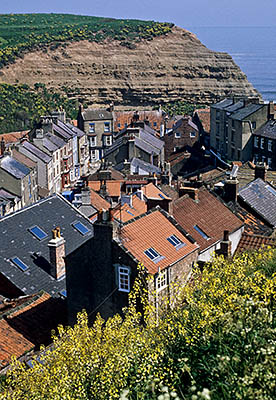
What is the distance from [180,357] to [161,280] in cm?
719

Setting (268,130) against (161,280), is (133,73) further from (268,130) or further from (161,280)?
(161,280)

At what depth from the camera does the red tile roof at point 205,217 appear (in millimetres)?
24925

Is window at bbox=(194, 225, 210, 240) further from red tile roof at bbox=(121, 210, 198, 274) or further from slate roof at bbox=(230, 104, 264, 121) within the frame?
slate roof at bbox=(230, 104, 264, 121)

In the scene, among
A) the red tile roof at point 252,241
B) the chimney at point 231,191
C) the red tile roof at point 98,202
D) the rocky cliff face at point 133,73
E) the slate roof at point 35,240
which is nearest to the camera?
the slate roof at point 35,240

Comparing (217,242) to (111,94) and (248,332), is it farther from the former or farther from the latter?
(111,94)

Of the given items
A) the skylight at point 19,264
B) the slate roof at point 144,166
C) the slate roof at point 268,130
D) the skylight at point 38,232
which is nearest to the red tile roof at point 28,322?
the skylight at point 19,264

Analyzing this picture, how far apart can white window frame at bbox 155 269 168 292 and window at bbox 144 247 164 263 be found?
51 centimetres

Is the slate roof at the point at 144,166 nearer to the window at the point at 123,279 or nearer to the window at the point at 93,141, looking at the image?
the window at the point at 123,279

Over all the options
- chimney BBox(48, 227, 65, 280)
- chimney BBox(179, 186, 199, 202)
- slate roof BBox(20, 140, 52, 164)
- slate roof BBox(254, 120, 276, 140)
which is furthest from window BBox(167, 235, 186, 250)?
slate roof BBox(254, 120, 276, 140)

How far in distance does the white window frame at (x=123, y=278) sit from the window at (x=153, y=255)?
45.4 inches

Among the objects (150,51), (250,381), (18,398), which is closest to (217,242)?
(18,398)

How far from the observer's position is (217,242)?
2459 cm

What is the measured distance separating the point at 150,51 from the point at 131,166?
111 meters

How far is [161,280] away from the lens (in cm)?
1880
